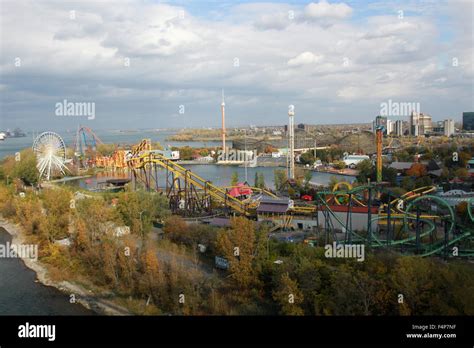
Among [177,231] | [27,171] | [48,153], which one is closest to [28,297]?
[177,231]

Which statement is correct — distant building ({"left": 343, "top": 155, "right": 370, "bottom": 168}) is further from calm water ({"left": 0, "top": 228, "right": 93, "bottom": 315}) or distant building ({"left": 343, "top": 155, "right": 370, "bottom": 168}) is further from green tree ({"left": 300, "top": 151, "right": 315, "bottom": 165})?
calm water ({"left": 0, "top": 228, "right": 93, "bottom": 315})

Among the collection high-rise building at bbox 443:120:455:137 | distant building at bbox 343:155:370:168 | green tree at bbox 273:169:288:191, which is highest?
high-rise building at bbox 443:120:455:137

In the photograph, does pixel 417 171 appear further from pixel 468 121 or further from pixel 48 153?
pixel 468 121

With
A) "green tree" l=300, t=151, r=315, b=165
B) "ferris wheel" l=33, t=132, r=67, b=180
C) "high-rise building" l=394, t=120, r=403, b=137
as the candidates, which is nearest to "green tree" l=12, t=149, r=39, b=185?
"ferris wheel" l=33, t=132, r=67, b=180

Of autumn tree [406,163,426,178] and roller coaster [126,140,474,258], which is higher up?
autumn tree [406,163,426,178]

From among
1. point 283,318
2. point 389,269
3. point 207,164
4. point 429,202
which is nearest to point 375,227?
point 429,202
